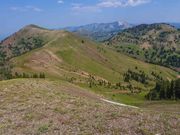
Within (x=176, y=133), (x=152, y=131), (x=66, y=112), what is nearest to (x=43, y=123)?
(x=66, y=112)

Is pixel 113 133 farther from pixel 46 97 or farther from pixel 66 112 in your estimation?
pixel 46 97

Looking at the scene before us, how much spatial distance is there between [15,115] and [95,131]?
38.9 feet

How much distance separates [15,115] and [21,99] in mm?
8753

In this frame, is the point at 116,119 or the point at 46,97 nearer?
the point at 116,119

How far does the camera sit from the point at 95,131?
31.0 m

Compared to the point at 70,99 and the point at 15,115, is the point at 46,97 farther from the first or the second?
the point at 15,115

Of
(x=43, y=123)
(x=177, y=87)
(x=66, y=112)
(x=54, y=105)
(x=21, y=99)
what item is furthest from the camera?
(x=177, y=87)

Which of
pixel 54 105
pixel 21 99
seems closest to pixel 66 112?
pixel 54 105

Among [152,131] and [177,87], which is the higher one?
[152,131]

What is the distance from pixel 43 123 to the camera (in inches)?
1350

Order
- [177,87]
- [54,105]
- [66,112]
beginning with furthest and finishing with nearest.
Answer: [177,87] < [54,105] < [66,112]

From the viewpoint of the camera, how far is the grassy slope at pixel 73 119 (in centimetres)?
3161

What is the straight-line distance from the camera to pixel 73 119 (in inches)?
1383

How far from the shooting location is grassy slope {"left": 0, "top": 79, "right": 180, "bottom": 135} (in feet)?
104
